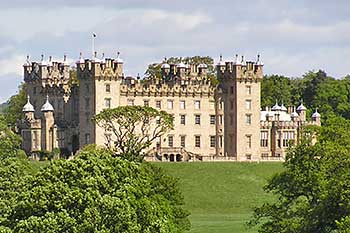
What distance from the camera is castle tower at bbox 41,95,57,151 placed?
106 metres

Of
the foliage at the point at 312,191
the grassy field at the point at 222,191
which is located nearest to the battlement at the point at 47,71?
the grassy field at the point at 222,191

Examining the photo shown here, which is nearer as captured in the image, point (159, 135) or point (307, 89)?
point (159, 135)

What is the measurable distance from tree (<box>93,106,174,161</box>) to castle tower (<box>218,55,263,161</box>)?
7434 millimetres

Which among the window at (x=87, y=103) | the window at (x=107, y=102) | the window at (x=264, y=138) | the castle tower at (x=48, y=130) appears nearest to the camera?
the window at (x=107, y=102)

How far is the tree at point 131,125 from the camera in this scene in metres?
96.2

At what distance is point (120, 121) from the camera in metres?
97.1

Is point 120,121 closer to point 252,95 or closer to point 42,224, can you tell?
point 252,95

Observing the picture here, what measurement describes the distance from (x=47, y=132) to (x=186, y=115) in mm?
11251

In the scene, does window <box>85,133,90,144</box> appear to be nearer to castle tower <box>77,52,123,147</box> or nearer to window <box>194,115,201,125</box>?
castle tower <box>77,52,123,147</box>

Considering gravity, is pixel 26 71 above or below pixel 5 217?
above

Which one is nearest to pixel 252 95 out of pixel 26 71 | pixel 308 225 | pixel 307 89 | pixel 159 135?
pixel 159 135

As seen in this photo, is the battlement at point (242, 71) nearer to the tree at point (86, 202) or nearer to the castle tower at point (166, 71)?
the castle tower at point (166, 71)

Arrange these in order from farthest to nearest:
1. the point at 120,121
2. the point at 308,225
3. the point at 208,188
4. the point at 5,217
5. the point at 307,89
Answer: the point at 307,89 → the point at 120,121 → the point at 208,188 → the point at 308,225 → the point at 5,217

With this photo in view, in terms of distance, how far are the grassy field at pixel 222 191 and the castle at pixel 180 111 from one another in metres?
7.06
